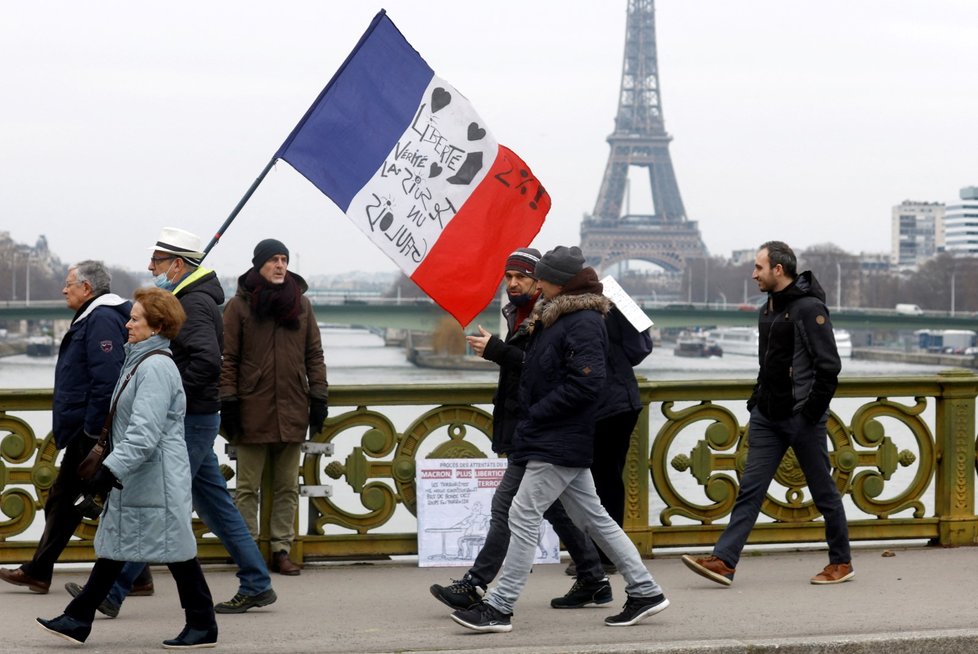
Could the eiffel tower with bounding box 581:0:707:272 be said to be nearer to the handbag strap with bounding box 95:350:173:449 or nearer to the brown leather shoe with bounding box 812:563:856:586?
the brown leather shoe with bounding box 812:563:856:586

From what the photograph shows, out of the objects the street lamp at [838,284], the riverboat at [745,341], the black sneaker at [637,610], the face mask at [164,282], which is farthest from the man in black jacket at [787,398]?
the street lamp at [838,284]

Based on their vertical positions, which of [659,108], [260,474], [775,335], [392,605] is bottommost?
[392,605]

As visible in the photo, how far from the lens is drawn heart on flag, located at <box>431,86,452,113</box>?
22.5 feet

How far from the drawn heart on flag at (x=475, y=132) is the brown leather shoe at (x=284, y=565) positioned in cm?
210

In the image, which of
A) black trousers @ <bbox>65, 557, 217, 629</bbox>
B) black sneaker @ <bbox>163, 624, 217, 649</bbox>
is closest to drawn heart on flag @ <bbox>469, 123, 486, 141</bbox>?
black trousers @ <bbox>65, 557, 217, 629</bbox>

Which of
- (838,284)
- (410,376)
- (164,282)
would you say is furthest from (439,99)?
(838,284)

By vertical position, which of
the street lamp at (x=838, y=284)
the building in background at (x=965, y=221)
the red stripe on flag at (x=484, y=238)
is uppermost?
the building in background at (x=965, y=221)

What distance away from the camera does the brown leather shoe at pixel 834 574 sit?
6.38 metres

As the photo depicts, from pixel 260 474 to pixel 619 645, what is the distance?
209cm

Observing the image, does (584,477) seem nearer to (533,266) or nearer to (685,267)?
(533,266)

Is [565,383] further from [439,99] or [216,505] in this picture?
[439,99]

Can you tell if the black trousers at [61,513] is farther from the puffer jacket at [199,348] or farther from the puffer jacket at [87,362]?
the puffer jacket at [199,348]

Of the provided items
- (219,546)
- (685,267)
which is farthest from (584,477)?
(685,267)

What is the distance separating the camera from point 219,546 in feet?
22.3
